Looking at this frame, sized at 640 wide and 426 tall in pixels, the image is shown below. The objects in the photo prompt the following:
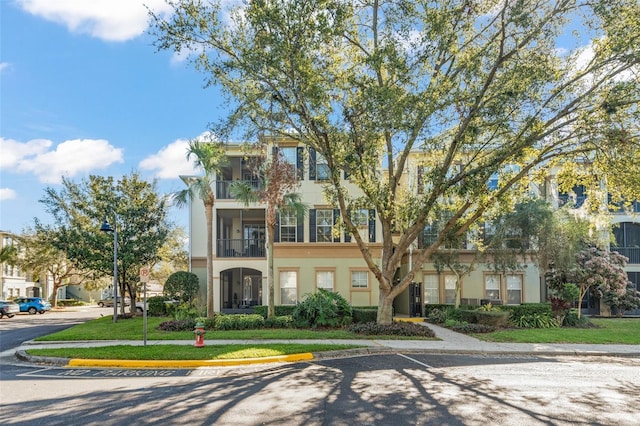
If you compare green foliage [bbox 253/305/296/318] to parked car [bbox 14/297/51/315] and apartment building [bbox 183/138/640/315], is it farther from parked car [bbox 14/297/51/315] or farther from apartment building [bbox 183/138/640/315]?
parked car [bbox 14/297/51/315]

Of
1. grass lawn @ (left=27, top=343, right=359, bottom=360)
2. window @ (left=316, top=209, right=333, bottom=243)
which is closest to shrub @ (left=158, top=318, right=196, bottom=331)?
grass lawn @ (left=27, top=343, right=359, bottom=360)

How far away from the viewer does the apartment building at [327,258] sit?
23219 mm

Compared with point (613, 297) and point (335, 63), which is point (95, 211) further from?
point (613, 297)

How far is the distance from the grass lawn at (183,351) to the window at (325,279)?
10.1m

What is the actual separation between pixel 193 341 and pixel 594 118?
14553mm

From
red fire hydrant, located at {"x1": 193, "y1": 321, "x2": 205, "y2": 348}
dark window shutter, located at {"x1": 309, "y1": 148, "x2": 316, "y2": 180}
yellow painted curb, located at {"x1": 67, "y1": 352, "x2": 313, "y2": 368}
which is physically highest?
dark window shutter, located at {"x1": 309, "y1": 148, "x2": 316, "y2": 180}

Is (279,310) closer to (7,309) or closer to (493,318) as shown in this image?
(493,318)

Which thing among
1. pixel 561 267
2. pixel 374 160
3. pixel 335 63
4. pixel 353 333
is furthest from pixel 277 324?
pixel 561 267

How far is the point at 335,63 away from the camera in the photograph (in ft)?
49.4

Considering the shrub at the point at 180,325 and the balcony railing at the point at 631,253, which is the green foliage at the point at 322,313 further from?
the balcony railing at the point at 631,253

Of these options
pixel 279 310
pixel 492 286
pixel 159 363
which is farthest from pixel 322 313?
pixel 492 286

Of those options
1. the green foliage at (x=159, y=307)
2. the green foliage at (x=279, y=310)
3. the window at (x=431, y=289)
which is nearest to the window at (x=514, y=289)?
the window at (x=431, y=289)

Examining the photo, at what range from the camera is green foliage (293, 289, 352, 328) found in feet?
57.3

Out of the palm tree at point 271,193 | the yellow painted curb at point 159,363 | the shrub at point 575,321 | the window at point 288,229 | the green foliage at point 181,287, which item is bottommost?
the shrub at point 575,321
